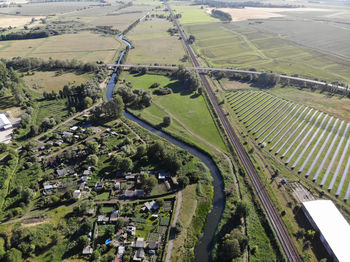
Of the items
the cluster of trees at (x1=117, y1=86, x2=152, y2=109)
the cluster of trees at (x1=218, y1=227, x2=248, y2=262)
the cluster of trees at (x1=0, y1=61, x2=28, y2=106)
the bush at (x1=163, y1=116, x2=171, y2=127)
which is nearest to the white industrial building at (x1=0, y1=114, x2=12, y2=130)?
the cluster of trees at (x1=0, y1=61, x2=28, y2=106)

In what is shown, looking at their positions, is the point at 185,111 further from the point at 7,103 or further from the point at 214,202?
the point at 7,103

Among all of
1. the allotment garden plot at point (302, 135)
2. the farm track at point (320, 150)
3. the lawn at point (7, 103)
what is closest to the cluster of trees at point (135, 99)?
the allotment garden plot at point (302, 135)

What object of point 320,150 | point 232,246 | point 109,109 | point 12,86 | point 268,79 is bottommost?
point 232,246

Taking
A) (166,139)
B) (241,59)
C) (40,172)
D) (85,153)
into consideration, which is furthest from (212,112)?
(241,59)

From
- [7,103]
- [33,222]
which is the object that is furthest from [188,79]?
[33,222]

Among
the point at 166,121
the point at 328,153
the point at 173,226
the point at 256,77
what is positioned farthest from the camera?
the point at 256,77

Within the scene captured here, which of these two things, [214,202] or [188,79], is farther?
[188,79]

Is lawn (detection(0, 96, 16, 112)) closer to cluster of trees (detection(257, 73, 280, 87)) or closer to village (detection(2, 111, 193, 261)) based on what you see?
village (detection(2, 111, 193, 261))
